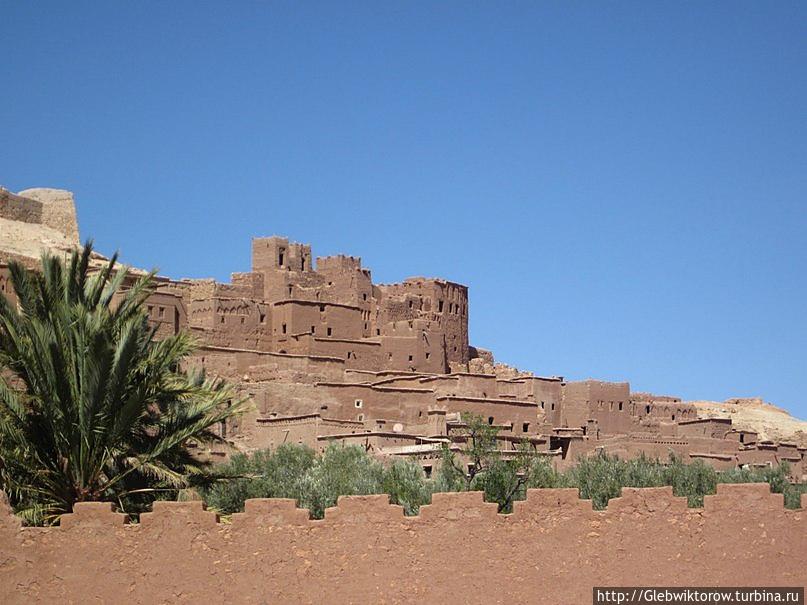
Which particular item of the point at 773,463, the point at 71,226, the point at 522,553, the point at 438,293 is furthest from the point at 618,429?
the point at 522,553

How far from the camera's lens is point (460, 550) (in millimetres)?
15602

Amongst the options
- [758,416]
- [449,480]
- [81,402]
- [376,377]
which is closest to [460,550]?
[81,402]

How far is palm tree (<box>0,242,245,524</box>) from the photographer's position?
1794cm

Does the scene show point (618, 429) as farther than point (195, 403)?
Yes

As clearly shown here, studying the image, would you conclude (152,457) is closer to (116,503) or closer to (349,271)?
(116,503)

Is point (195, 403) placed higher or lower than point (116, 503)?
higher

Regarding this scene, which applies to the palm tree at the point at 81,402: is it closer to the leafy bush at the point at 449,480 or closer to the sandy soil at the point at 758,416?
the leafy bush at the point at 449,480

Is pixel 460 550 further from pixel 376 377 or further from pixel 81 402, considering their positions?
pixel 376 377

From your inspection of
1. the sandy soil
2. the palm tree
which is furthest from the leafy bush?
the sandy soil

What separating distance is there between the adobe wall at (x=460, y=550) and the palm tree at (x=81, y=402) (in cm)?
232

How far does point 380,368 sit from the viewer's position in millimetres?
52406

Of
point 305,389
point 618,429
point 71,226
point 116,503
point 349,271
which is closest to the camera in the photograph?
point 116,503

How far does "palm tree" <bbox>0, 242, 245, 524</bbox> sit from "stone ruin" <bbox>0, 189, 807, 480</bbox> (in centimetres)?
1630

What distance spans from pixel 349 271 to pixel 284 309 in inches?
218
